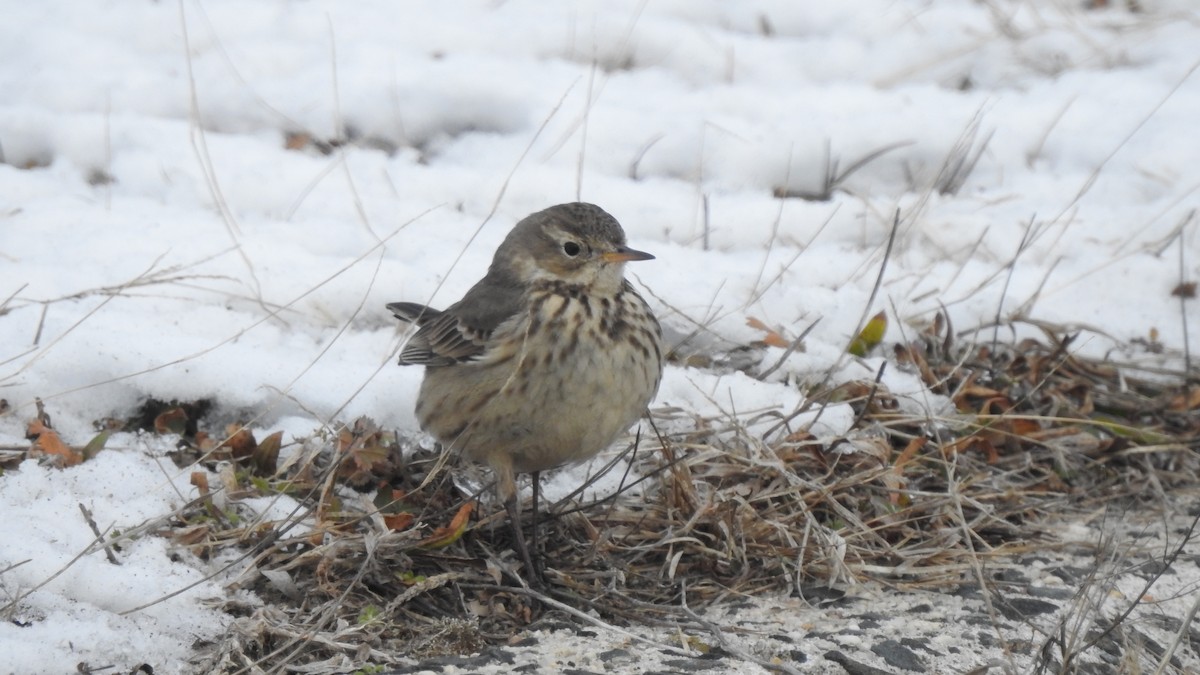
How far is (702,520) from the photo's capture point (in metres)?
4.21

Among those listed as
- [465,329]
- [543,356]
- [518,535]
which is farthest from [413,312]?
[518,535]

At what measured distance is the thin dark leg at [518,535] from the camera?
4.01 metres

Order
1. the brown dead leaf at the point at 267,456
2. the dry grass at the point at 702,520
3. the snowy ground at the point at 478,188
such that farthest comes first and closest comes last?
the snowy ground at the point at 478,188, the brown dead leaf at the point at 267,456, the dry grass at the point at 702,520

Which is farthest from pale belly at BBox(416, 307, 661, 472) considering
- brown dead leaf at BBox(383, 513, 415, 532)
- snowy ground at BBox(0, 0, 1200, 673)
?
snowy ground at BBox(0, 0, 1200, 673)

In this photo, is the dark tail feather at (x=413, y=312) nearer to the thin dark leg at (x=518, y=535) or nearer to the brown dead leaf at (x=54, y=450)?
the thin dark leg at (x=518, y=535)

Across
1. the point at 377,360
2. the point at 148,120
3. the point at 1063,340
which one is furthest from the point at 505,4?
the point at 1063,340

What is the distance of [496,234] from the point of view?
6277 millimetres

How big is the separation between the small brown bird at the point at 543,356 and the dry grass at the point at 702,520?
0.23m

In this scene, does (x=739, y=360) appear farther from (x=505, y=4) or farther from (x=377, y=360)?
(x=505, y=4)

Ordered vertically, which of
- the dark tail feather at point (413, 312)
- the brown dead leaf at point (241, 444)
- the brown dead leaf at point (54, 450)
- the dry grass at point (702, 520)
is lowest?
the dry grass at point (702, 520)

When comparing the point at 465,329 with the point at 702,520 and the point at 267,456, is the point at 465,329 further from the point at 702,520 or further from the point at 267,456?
the point at 702,520

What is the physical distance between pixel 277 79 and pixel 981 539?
16.2 ft

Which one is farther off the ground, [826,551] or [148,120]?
[148,120]

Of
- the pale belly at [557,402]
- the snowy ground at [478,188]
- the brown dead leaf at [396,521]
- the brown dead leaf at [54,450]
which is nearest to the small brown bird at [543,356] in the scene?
the pale belly at [557,402]
